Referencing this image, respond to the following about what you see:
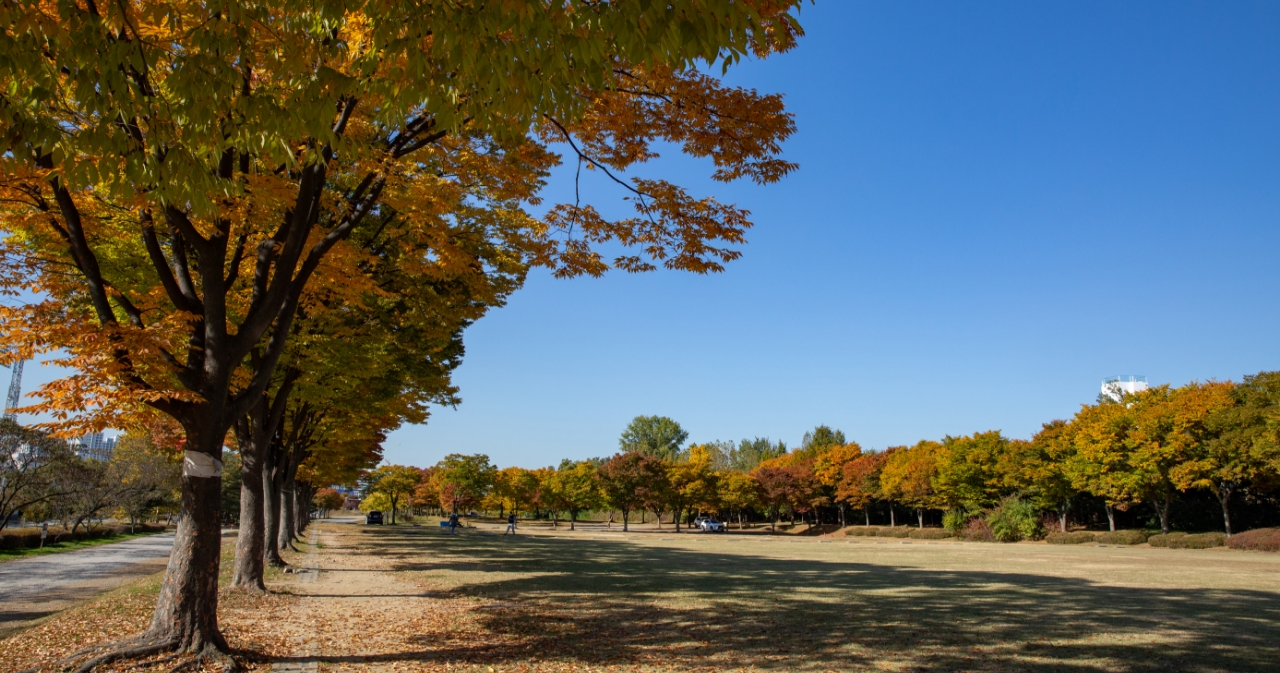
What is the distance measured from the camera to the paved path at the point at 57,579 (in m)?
12.8

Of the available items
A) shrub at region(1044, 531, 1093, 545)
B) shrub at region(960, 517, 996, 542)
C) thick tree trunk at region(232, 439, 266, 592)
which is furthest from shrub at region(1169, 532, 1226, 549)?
thick tree trunk at region(232, 439, 266, 592)

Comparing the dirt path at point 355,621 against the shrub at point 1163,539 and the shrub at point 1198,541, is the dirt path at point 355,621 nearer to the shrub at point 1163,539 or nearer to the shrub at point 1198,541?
the shrub at point 1163,539

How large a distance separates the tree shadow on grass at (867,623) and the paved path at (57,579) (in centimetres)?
748

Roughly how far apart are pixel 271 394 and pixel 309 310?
387 cm

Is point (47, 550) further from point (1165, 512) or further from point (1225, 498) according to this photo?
point (1225, 498)

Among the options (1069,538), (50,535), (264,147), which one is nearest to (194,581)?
(264,147)

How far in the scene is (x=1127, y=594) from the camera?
13297 mm

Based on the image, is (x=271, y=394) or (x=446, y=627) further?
(x=271, y=394)

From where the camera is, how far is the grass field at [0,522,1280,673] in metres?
7.35

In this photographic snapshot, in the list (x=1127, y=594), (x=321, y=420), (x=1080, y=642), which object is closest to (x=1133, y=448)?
(x=1127, y=594)

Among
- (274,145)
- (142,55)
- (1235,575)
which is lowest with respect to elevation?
(1235,575)

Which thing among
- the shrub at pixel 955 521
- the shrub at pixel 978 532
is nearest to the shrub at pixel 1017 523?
the shrub at pixel 978 532

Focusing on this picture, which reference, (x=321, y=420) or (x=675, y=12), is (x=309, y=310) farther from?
(x=321, y=420)

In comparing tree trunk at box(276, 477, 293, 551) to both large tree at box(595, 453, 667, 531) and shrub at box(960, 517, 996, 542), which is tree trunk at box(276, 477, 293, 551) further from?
shrub at box(960, 517, 996, 542)
